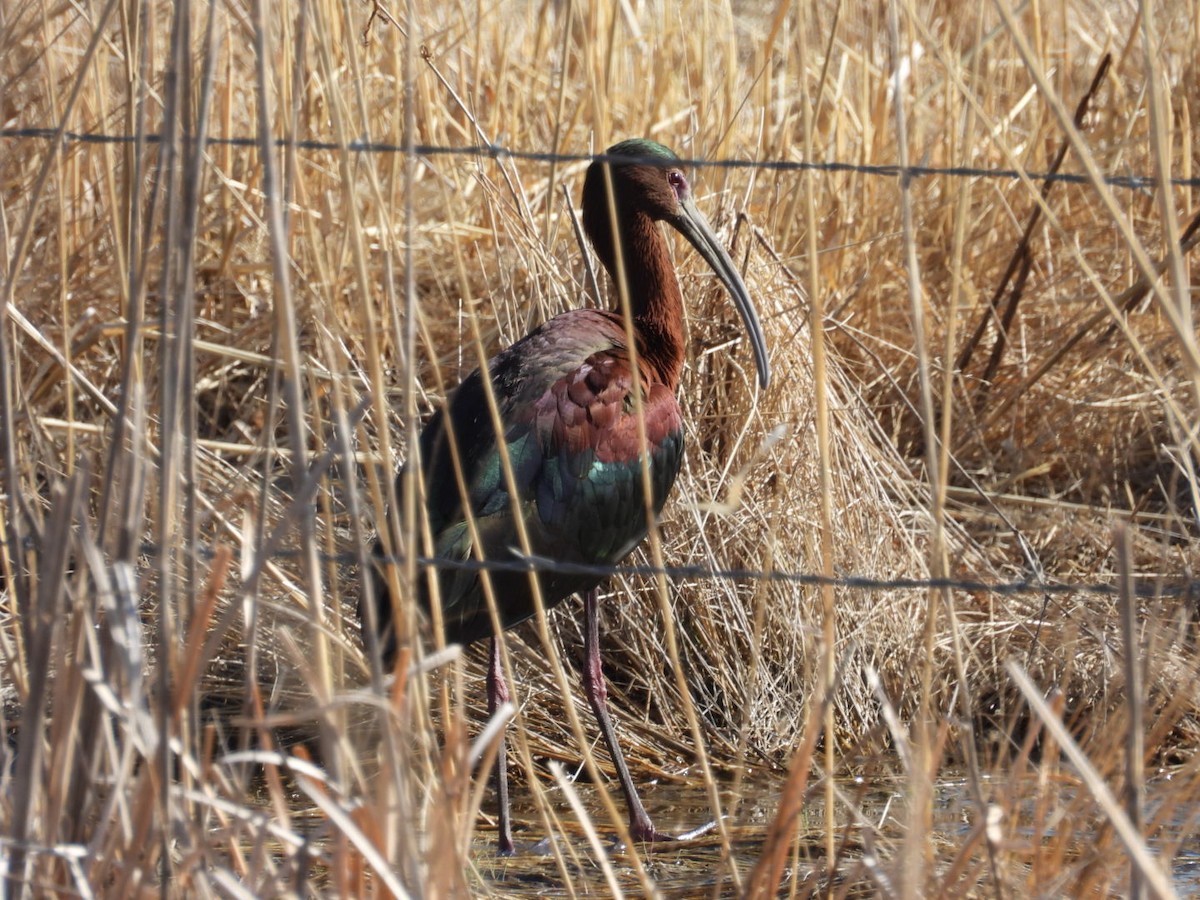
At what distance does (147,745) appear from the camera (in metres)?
1.72

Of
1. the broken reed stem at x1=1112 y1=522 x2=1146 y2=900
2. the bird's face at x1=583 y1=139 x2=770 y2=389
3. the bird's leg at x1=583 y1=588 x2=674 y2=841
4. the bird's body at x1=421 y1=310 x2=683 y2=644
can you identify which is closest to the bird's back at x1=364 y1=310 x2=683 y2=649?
the bird's body at x1=421 y1=310 x2=683 y2=644

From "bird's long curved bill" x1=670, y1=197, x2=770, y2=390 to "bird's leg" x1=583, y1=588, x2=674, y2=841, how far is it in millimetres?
637

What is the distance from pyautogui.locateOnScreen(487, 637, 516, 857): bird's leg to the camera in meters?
3.20

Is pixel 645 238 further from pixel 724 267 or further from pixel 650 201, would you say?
pixel 724 267

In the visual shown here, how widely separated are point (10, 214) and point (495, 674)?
186cm

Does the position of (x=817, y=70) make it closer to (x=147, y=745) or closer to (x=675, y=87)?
(x=675, y=87)

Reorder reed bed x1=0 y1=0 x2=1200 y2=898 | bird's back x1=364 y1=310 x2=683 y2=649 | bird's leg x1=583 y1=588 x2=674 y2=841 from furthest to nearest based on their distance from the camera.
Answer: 1. bird's leg x1=583 y1=588 x2=674 y2=841
2. bird's back x1=364 y1=310 x2=683 y2=649
3. reed bed x1=0 y1=0 x2=1200 y2=898

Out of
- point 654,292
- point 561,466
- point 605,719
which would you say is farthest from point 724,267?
point 605,719

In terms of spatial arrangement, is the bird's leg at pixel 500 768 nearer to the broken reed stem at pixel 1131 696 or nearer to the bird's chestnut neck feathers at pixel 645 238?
the bird's chestnut neck feathers at pixel 645 238

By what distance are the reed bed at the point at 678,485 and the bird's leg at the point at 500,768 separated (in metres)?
0.10

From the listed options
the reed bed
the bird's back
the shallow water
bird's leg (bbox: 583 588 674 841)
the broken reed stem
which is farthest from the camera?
bird's leg (bbox: 583 588 674 841)

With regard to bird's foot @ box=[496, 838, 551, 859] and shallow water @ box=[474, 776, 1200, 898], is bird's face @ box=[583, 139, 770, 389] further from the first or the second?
bird's foot @ box=[496, 838, 551, 859]

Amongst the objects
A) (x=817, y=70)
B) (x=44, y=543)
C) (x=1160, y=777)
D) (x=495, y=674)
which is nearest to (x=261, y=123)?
(x=44, y=543)

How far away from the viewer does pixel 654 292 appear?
139 inches
